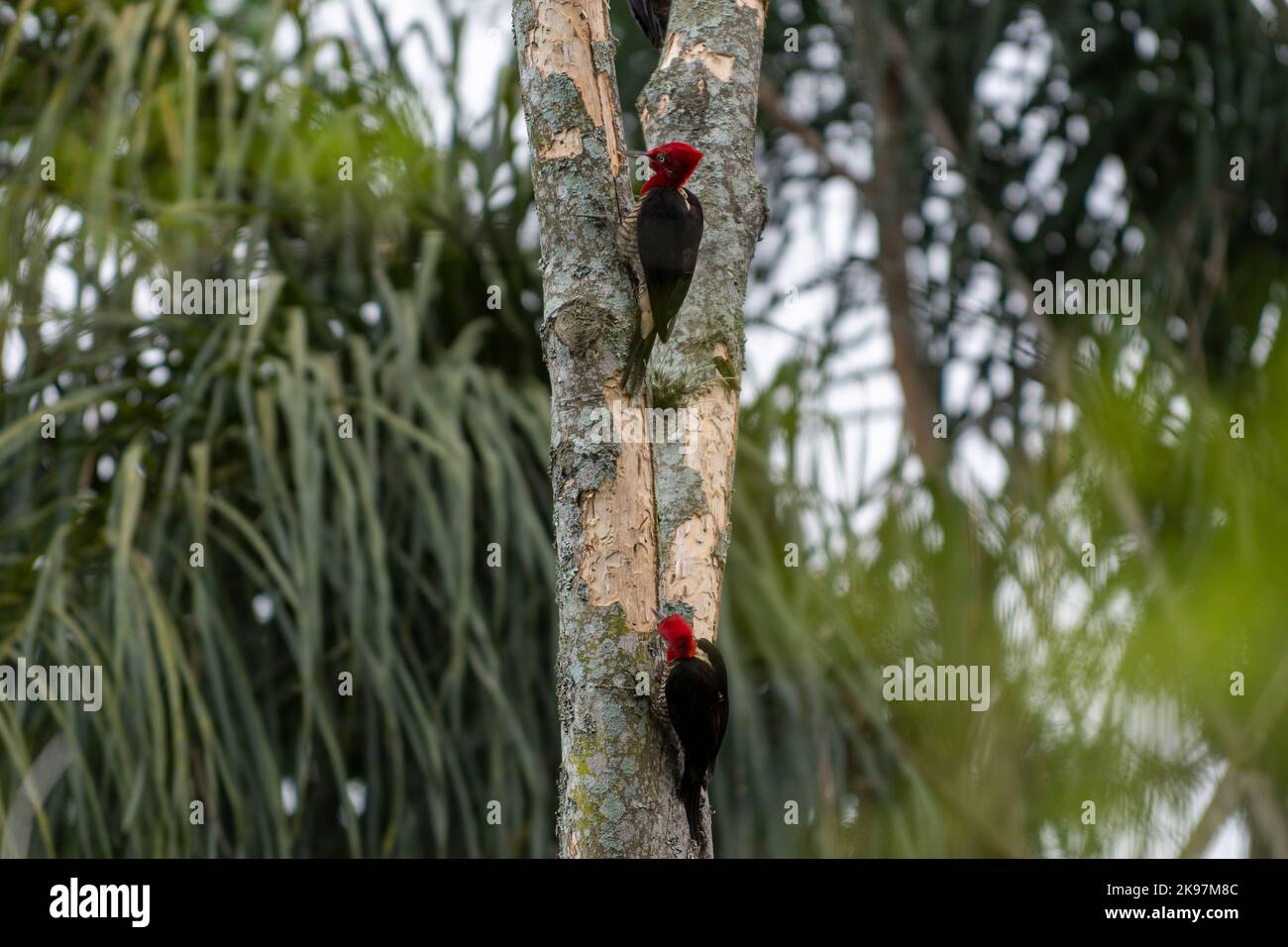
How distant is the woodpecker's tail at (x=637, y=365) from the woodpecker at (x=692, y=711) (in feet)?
0.80

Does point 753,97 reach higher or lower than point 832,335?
lower

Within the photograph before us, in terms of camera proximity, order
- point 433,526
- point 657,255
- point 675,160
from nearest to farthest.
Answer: point 657,255
point 675,160
point 433,526

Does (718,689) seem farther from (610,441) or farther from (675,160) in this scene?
(675,160)

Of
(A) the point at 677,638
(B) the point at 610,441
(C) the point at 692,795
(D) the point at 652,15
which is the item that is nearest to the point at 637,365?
(B) the point at 610,441

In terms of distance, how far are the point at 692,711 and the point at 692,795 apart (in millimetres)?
84

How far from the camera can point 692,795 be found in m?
1.20

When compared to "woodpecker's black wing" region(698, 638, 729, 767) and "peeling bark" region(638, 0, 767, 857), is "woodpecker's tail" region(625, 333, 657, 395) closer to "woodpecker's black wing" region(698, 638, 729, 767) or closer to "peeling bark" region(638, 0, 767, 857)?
"peeling bark" region(638, 0, 767, 857)

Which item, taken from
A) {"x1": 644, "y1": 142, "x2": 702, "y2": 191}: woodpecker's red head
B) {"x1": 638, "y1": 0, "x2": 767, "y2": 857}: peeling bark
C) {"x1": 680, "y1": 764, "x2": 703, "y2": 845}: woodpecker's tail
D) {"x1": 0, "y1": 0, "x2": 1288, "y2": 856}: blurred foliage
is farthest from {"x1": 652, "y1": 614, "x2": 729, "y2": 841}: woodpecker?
{"x1": 0, "y1": 0, "x2": 1288, "y2": 856}: blurred foliage

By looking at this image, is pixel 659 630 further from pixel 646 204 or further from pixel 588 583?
pixel 646 204

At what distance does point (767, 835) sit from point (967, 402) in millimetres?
1377

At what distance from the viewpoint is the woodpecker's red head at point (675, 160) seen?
58.2 inches

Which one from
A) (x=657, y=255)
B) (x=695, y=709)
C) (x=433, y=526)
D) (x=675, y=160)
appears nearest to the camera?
(x=695, y=709)

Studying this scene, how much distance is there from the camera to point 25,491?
8.66 ft
